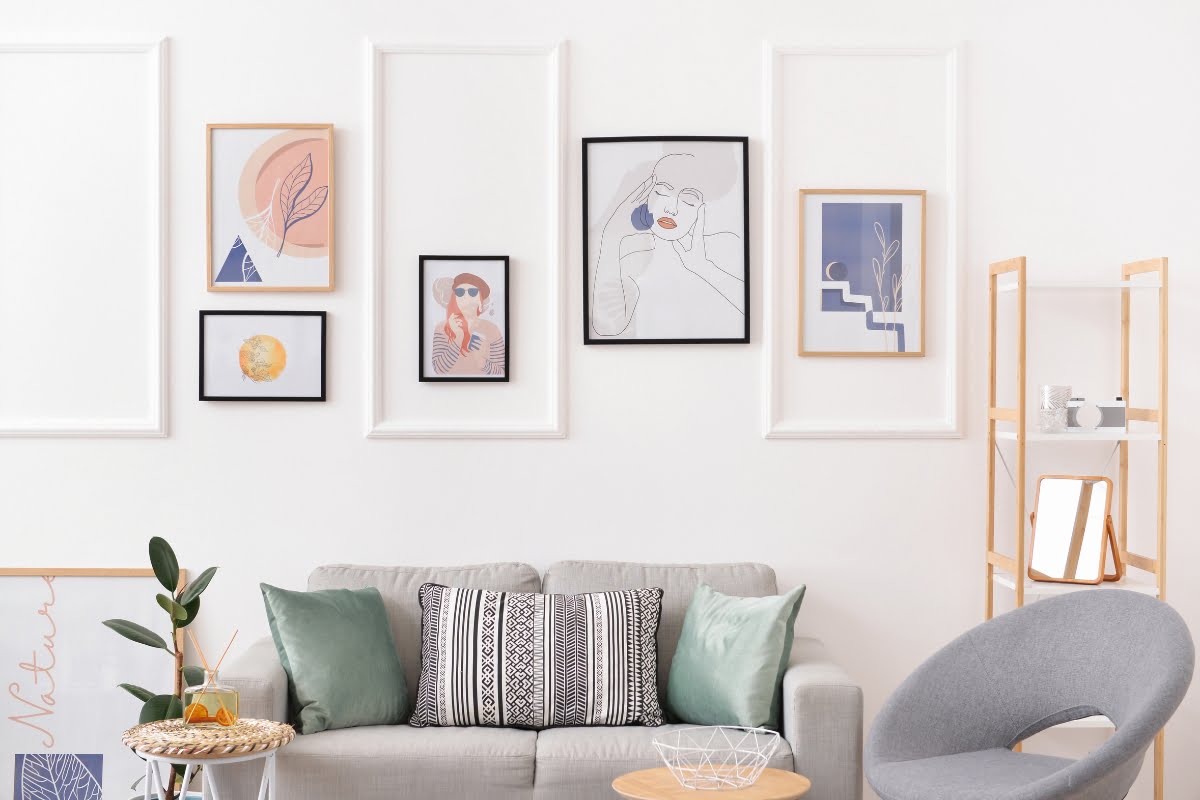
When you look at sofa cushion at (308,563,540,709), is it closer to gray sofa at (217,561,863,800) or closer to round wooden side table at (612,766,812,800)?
gray sofa at (217,561,863,800)

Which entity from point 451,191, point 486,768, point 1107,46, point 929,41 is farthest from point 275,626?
point 1107,46

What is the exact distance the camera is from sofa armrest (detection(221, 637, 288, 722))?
269cm

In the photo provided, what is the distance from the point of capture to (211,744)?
7.86 feet

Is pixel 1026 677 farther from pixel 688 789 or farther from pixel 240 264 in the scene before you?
pixel 240 264

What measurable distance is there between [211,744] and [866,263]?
2.23m

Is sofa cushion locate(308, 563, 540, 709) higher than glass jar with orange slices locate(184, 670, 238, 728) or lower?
higher

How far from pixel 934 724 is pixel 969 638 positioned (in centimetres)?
25

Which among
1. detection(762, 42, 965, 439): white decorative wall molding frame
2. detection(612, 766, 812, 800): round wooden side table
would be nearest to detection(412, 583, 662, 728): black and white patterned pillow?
detection(612, 766, 812, 800): round wooden side table

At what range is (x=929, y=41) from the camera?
339 centimetres

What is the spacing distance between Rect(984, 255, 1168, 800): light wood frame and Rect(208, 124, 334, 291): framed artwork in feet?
6.50

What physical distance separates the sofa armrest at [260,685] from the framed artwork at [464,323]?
961 mm

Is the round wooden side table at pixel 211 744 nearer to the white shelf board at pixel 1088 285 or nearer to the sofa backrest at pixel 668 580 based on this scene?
the sofa backrest at pixel 668 580

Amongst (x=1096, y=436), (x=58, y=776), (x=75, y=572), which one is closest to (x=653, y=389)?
(x=1096, y=436)

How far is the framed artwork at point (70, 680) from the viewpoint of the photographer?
3.32 m
